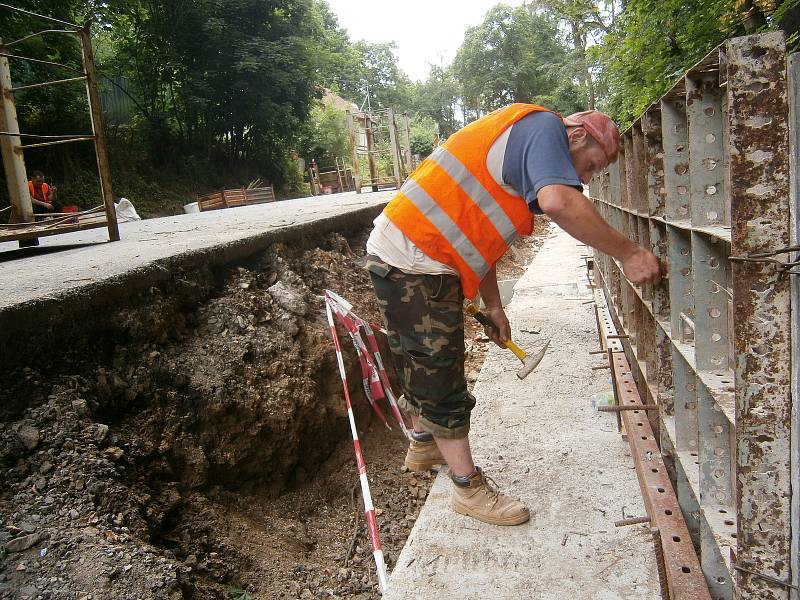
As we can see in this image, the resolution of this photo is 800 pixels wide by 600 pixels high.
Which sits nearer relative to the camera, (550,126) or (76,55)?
(550,126)

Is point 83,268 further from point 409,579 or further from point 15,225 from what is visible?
point 409,579

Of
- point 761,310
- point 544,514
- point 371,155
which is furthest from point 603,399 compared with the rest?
point 371,155

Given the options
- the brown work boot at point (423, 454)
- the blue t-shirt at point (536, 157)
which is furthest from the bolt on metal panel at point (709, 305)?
the brown work boot at point (423, 454)

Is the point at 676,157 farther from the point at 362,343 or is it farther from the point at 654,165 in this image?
the point at 362,343

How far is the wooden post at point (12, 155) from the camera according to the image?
4.77 m

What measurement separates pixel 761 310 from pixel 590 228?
0.72 meters

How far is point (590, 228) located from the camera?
1946 mm

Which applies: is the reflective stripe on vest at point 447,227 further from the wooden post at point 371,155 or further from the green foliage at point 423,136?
the green foliage at point 423,136

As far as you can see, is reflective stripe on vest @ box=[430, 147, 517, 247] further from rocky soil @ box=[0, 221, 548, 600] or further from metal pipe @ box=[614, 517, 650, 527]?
rocky soil @ box=[0, 221, 548, 600]

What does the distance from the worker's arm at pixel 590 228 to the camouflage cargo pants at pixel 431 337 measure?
56cm

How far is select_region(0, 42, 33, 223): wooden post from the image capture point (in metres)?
4.77

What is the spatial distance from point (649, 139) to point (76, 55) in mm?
17025

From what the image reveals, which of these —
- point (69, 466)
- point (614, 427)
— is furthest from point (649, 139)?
point (69, 466)

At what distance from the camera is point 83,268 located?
3389 millimetres
